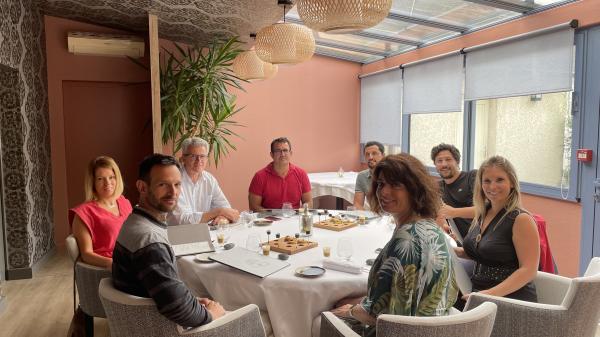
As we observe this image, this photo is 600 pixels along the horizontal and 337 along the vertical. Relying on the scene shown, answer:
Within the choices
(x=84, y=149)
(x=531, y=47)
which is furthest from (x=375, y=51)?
(x=84, y=149)

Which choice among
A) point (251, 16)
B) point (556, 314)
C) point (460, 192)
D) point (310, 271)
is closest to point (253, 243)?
point (310, 271)

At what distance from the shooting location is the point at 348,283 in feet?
6.37

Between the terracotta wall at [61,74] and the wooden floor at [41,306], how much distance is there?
1.05 m

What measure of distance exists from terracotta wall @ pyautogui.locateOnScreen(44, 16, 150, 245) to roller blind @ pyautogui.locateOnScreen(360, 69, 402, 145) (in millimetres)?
3502

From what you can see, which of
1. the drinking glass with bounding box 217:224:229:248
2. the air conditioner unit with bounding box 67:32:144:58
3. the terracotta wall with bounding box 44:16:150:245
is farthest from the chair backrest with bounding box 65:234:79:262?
the air conditioner unit with bounding box 67:32:144:58

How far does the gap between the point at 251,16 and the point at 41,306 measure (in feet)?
10.8

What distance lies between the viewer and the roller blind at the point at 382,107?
6.20m

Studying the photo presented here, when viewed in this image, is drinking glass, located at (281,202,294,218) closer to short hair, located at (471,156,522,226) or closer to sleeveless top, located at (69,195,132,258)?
sleeveless top, located at (69,195,132,258)

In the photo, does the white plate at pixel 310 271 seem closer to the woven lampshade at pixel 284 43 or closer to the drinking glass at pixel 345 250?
the drinking glass at pixel 345 250

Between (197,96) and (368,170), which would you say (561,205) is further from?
(197,96)

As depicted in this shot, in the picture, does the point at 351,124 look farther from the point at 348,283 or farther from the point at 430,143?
the point at 348,283

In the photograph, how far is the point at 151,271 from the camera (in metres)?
1.51

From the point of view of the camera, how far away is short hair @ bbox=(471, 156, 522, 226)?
216 centimetres

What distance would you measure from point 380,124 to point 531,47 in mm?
2865
